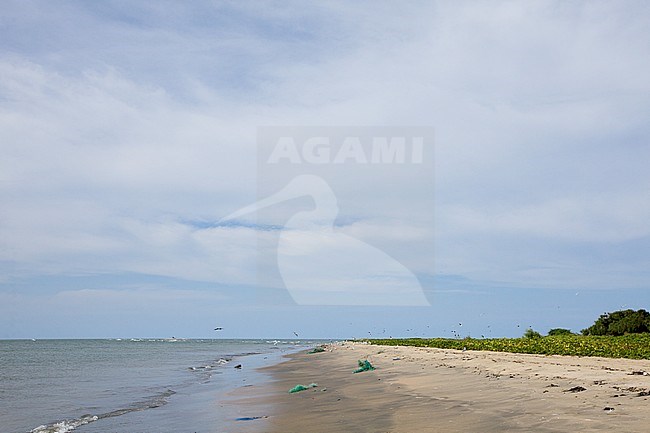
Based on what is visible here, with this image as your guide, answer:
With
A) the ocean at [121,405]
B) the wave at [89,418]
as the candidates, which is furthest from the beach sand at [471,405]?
the wave at [89,418]

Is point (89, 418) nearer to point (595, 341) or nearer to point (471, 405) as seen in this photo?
point (471, 405)

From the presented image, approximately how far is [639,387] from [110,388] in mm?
24710

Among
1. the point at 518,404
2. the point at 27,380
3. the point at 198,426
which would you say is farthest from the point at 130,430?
the point at 27,380

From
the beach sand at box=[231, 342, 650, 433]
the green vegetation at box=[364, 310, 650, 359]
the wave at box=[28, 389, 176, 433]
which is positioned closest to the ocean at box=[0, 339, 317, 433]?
the wave at box=[28, 389, 176, 433]

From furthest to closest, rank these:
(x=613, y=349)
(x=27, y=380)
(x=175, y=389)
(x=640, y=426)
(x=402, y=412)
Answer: (x=27, y=380) < (x=613, y=349) < (x=175, y=389) < (x=402, y=412) < (x=640, y=426)

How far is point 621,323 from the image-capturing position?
55719mm

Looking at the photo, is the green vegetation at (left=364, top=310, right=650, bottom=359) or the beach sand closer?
the beach sand

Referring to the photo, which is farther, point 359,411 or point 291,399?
point 291,399

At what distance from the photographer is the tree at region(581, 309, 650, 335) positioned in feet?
178

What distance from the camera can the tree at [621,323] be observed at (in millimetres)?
54281

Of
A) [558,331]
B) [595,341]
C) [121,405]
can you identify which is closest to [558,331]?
[558,331]

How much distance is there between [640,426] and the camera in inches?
352

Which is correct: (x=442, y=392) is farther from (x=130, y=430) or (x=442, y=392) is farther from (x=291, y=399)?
(x=130, y=430)

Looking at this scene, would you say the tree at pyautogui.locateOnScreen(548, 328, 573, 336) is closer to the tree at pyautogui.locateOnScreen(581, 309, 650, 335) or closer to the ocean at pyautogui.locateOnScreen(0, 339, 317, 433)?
the tree at pyautogui.locateOnScreen(581, 309, 650, 335)
